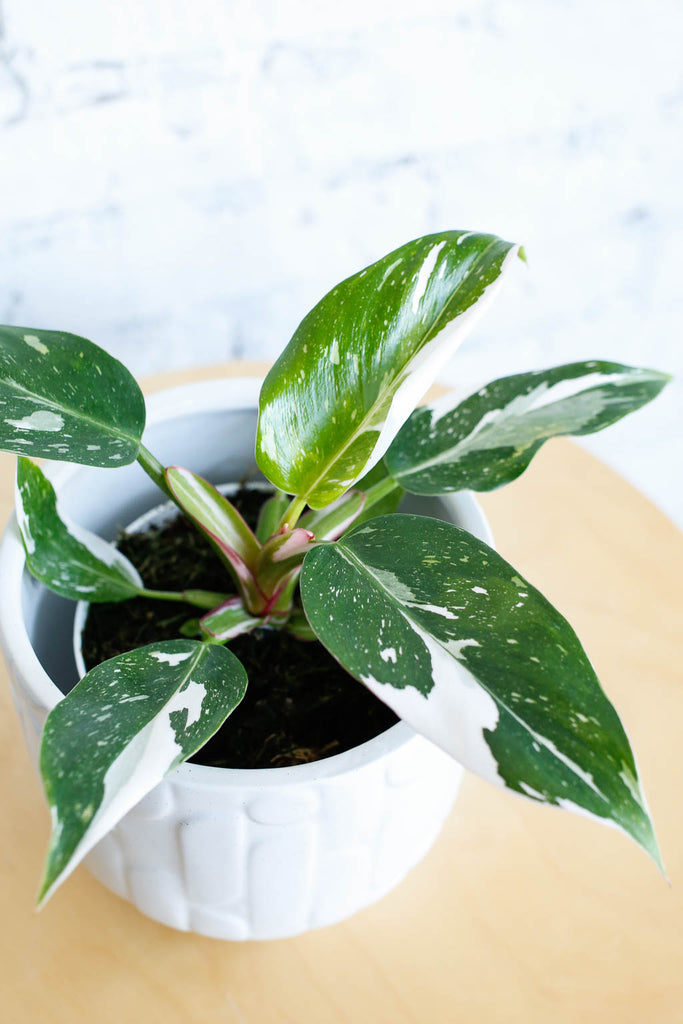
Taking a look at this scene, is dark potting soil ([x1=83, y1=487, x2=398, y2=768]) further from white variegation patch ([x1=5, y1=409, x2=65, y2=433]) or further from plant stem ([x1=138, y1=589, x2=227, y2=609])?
white variegation patch ([x1=5, y1=409, x2=65, y2=433])

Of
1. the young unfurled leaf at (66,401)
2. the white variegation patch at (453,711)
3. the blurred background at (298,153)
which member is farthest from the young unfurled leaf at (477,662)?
the blurred background at (298,153)

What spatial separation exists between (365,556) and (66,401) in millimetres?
153

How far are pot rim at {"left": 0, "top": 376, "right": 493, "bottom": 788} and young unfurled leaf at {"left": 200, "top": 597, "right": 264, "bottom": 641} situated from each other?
0.08m

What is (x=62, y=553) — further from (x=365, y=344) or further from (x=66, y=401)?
(x=365, y=344)

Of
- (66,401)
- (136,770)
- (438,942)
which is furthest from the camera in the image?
(438,942)

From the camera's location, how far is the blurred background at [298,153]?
0.75m

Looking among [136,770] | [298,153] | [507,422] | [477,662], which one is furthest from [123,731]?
[298,153]

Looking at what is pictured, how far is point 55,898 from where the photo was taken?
52 centimetres

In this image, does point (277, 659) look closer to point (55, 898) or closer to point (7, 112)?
point (55, 898)

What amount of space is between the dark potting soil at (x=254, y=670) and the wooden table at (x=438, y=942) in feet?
0.44

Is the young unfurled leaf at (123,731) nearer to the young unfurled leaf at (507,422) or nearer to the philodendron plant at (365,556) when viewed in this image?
the philodendron plant at (365,556)

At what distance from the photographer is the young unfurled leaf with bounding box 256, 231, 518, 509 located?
0.38 metres

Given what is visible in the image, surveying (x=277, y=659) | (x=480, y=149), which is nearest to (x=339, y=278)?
(x=480, y=149)

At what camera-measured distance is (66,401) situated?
1.35 feet
